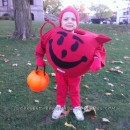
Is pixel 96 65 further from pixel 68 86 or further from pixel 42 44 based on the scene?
pixel 42 44

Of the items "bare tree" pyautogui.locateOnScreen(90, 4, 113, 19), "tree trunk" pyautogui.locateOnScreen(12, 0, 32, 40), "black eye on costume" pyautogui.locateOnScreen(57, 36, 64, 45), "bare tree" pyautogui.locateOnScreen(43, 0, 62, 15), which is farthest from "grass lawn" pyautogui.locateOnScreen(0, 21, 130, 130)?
"bare tree" pyautogui.locateOnScreen(90, 4, 113, 19)

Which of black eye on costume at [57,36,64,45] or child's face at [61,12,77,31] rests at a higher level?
child's face at [61,12,77,31]

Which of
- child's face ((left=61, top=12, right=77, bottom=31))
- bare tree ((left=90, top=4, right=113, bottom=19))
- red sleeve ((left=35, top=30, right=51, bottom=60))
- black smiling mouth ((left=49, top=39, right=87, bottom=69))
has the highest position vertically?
child's face ((left=61, top=12, right=77, bottom=31))

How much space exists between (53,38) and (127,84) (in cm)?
224

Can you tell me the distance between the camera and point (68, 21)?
11.1ft

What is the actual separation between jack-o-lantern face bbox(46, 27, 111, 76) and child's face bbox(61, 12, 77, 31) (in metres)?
0.08

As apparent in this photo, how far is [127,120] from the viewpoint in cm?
372

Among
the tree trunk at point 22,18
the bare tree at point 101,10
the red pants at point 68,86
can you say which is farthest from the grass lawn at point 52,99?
the bare tree at point 101,10

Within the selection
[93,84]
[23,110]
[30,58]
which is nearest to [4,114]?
[23,110]

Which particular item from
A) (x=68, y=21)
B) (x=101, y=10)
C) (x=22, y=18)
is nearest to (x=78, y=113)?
(x=68, y=21)

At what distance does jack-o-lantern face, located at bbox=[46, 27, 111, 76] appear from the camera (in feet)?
10.7

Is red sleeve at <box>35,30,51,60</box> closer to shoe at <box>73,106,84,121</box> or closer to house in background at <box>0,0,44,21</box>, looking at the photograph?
shoe at <box>73,106,84,121</box>

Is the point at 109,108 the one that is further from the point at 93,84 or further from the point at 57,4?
the point at 57,4

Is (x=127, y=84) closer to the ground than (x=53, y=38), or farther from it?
closer to the ground
